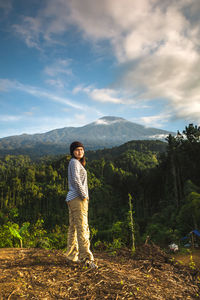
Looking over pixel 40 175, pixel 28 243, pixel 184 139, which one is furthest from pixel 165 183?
pixel 40 175

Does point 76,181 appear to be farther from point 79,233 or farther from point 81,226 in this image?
point 79,233

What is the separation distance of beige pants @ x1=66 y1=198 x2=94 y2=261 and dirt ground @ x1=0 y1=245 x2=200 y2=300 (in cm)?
17

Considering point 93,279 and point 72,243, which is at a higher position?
point 72,243

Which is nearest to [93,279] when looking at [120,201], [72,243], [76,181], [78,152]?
[72,243]

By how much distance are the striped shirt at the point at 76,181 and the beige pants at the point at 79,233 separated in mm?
108

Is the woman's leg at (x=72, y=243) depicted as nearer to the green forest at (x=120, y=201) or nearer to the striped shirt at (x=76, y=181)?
the striped shirt at (x=76, y=181)

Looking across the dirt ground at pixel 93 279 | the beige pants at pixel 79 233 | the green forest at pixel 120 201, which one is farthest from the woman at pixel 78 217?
the green forest at pixel 120 201

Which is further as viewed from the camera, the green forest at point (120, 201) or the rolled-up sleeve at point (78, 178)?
the green forest at point (120, 201)

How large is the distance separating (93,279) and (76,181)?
54.0 inches

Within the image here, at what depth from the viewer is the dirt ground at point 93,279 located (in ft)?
6.53

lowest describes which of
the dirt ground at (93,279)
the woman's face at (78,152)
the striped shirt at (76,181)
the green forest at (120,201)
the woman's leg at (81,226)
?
the green forest at (120,201)

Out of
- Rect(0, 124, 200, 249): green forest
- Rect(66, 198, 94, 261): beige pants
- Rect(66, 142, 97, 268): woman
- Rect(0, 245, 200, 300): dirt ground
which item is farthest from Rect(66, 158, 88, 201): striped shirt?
Rect(0, 124, 200, 249): green forest

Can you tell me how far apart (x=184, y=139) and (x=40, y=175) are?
6908 centimetres

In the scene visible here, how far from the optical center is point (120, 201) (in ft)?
147
